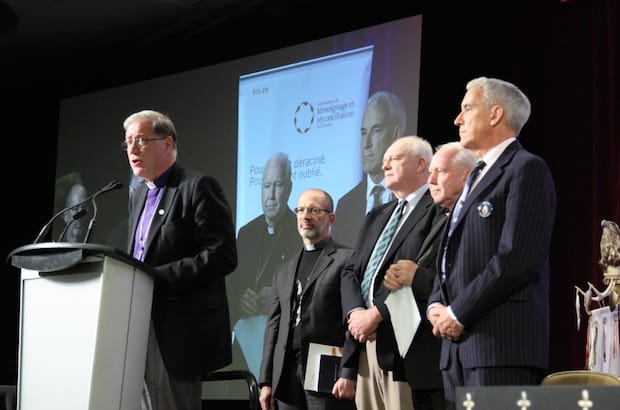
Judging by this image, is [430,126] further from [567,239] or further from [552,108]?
[567,239]

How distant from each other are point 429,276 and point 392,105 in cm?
287

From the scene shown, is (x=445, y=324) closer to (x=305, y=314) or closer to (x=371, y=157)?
(x=305, y=314)

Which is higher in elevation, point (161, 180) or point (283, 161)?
point (283, 161)

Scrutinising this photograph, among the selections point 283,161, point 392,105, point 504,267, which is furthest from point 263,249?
point 504,267

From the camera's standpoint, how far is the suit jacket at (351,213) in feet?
18.5

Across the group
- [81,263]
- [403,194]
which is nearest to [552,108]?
[403,194]

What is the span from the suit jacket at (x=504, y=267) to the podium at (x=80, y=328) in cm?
95

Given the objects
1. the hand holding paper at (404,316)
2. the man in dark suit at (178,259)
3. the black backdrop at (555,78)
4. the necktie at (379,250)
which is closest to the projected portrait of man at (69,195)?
the black backdrop at (555,78)

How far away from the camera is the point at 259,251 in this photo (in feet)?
20.6

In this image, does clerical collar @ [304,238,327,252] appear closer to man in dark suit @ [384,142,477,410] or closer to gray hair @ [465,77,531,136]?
man in dark suit @ [384,142,477,410]

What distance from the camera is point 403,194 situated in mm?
3377

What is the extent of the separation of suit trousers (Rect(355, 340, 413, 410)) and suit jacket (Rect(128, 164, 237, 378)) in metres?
0.52

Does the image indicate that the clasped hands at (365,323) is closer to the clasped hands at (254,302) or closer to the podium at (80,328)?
the podium at (80,328)

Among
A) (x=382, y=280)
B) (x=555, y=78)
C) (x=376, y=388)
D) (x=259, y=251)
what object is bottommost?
(x=376, y=388)
